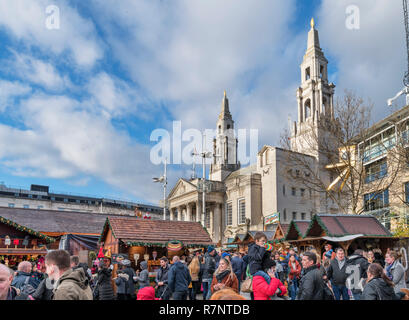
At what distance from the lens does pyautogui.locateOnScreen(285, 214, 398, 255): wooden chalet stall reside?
1703 cm

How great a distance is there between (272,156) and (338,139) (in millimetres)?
27813

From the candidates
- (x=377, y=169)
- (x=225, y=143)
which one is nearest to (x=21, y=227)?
(x=377, y=169)

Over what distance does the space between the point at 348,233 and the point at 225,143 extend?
59.2m

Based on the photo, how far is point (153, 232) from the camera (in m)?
21.1

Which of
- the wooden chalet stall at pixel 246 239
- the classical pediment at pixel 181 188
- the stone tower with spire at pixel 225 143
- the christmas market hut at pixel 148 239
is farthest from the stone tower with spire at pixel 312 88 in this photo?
the christmas market hut at pixel 148 239

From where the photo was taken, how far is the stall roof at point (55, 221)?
2512 centimetres

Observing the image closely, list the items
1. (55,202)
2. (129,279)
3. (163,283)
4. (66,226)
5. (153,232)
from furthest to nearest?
(55,202) → (66,226) → (153,232) → (163,283) → (129,279)

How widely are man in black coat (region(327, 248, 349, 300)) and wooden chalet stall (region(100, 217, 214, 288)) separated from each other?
1111 centimetres

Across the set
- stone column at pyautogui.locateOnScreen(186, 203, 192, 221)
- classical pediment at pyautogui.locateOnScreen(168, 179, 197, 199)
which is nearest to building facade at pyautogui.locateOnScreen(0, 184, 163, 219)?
classical pediment at pyautogui.locateOnScreen(168, 179, 197, 199)

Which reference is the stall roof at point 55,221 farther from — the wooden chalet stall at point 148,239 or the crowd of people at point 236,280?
the crowd of people at point 236,280

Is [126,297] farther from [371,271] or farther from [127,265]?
[371,271]

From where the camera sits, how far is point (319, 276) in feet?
19.2

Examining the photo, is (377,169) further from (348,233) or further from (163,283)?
→ (163,283)

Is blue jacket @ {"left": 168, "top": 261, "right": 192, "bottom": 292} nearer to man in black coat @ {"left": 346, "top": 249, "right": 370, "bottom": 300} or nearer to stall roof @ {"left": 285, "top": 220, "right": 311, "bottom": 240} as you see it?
man in black coat @ {"left": 346, "top": 249, "right": 370, "bottom": 300}
